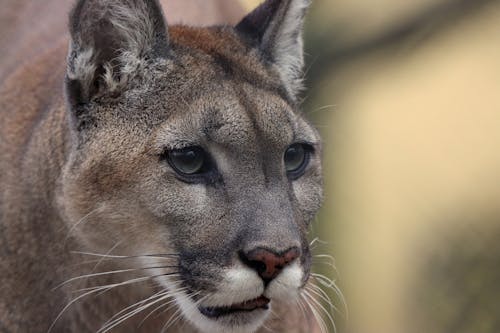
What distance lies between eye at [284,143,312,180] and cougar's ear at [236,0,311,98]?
30cm

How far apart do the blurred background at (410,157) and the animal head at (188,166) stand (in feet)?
5.87

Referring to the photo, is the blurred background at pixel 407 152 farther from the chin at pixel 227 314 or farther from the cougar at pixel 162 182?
the chin at pixel 227 314

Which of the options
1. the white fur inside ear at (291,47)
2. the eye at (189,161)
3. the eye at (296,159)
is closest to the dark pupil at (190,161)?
the eye at (189,161)

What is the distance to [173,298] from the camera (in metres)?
3.71

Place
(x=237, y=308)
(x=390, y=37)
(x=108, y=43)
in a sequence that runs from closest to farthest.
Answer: (x=237, y=308)
(x=108, y=43)
(x=390, y=37)

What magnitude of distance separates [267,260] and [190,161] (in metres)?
0.42

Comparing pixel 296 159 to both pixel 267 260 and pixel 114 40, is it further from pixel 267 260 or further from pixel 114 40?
pixel 114 40

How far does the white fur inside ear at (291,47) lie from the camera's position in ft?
13.2

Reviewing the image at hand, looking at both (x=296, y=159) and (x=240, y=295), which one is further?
(x=296, y=159)

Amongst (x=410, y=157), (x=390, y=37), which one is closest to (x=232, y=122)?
(x=390, y=37)

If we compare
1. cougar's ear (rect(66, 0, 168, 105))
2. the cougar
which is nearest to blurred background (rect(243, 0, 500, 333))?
the cougar

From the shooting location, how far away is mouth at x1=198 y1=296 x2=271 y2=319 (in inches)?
137

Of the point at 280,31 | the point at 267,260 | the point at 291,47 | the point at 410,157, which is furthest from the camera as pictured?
the point at 410,157

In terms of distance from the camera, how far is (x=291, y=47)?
4125mm
